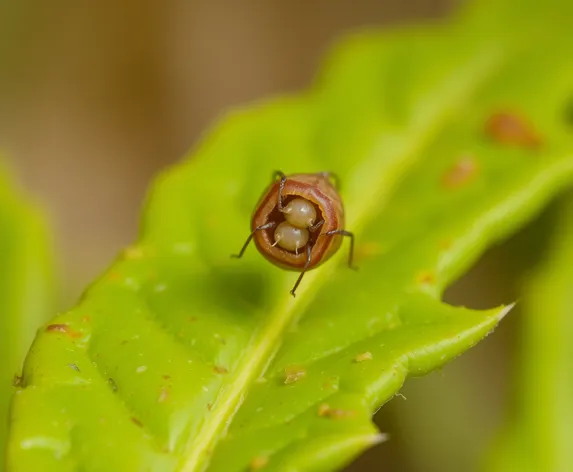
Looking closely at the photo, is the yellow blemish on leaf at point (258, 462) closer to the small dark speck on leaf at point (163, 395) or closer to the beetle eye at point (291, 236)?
the small dark speck on leaf at point (163, 395)

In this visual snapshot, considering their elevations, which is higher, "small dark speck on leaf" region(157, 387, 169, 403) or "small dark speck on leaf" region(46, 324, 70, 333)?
"small dark speck on leaf" region(46, 324, 70, 333)

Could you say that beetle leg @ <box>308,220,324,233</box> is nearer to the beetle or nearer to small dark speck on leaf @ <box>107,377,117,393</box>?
the beetle

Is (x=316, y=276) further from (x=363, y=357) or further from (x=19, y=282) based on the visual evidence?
(x=19, y=282)

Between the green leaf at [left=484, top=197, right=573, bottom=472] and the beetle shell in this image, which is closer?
the beetle shell

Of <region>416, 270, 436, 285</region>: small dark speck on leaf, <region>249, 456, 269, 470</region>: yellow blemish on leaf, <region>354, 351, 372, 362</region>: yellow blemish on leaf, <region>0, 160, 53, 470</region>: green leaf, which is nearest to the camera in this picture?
<region>249, 456, 269, 470</region>: yellow blemish on leaf

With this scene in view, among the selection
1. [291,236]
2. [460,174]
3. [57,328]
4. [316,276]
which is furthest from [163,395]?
[460,174]


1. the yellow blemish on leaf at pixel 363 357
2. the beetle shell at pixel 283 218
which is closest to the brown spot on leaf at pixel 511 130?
the beetle shell at pixel 283 218

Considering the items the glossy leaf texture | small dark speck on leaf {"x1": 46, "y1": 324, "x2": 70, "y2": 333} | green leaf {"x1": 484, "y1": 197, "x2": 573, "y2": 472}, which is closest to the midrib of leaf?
the glossy leaf texture
